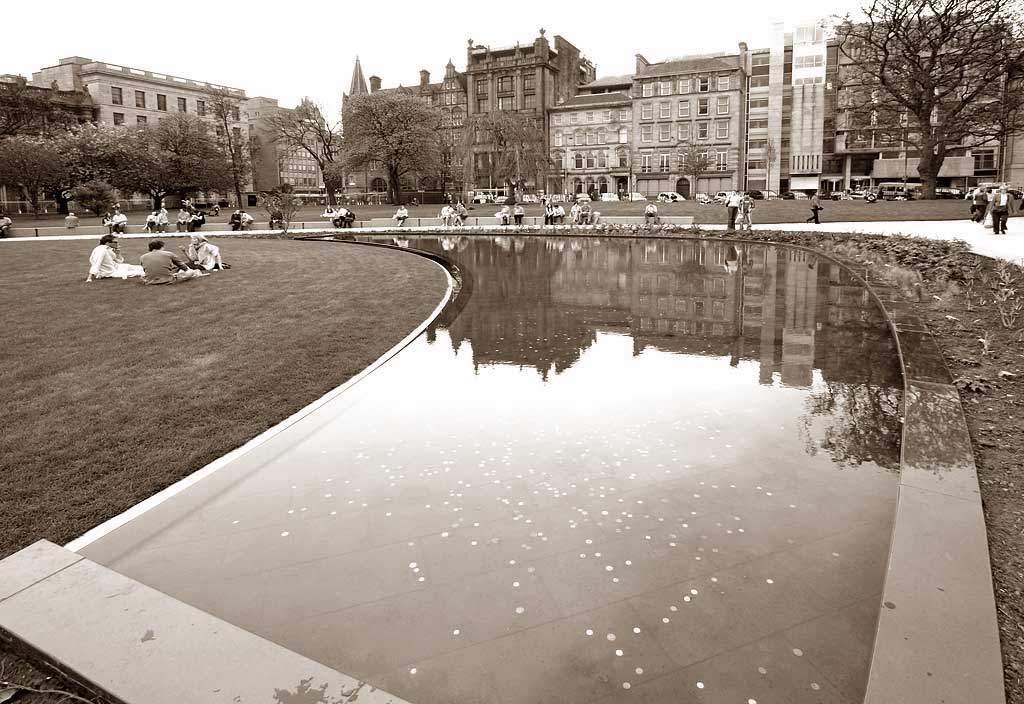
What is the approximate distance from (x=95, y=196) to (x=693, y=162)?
173 ft

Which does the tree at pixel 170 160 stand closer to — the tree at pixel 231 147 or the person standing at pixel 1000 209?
the tree at pixel 231 147

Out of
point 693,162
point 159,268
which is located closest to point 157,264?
point 159,268

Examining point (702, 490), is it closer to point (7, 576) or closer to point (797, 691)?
point (797, 691)

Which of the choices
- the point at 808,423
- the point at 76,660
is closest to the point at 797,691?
the point at 76,660

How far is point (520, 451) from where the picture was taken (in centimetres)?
548

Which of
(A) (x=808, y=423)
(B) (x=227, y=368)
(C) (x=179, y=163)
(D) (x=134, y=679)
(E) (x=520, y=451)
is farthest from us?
(C) (x=179, y=163)

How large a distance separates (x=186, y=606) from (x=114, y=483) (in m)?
2.13

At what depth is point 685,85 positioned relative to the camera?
76188 mm

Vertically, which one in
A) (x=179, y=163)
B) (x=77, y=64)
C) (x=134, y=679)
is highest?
(x=77, y=64)

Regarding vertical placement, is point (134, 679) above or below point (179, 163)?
below

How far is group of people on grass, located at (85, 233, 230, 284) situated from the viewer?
1458 centimetres

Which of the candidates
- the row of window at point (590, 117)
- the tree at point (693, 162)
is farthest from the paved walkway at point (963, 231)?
the row of window at point (590, 117)

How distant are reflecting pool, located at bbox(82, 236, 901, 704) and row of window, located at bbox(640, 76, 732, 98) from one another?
7489 centimetres

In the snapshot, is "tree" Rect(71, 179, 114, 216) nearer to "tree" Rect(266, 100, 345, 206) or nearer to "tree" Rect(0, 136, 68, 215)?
"tree" Rect(0, 136, 68, 215)
